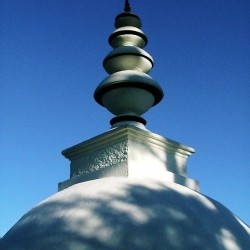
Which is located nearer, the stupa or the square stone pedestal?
the stupa

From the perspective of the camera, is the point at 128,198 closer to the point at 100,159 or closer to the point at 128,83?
the point at 100,159

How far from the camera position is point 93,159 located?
14.4ft

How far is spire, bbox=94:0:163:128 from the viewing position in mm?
4734

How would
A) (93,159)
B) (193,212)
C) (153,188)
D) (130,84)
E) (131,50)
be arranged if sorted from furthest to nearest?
(131,50) → (130,84) → (93,159) → (153,188) → (193,212)

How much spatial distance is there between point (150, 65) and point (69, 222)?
292cm

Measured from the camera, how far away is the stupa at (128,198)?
282 cm

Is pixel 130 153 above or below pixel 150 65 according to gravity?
below

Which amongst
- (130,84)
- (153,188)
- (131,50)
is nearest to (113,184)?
(153,188)

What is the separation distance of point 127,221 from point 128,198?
33cm

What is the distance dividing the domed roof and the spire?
55.0 inches

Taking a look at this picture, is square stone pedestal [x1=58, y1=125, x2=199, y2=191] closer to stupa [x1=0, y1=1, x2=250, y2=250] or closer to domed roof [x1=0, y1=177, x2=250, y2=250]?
stupa [x1=0, y1=1, x2=250, y2=250]

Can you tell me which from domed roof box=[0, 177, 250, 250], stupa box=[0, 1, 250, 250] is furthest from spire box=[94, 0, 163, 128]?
domed roof box=[0, 177, 250, 250]

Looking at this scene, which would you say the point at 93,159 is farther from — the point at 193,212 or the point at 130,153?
the point at 193,212

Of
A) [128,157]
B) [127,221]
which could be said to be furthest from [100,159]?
[127,221]
